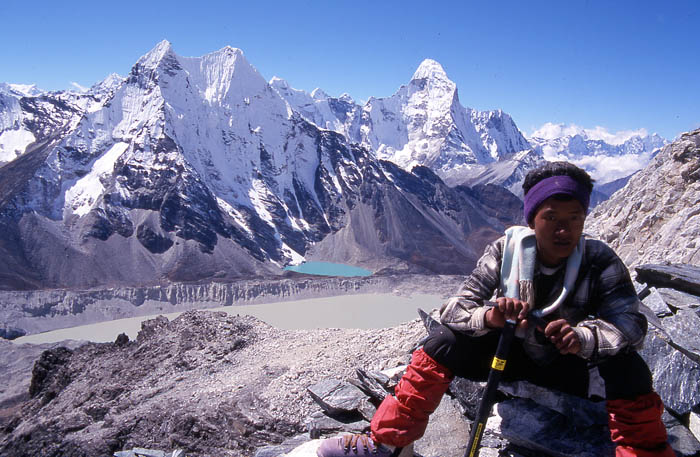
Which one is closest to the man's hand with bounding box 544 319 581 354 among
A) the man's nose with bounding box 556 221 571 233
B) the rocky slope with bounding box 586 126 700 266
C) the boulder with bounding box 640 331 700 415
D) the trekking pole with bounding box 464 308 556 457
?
the trekking pole with bounding box 464 308 556 457

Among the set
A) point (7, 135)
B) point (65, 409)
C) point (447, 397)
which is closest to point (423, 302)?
point (65, 409)

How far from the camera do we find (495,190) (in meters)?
104

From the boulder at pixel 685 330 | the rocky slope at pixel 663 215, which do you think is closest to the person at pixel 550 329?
the boulder at pixel 685 330

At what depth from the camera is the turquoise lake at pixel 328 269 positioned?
63.8 m

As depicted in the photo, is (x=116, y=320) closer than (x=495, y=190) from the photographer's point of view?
Answer: Yes

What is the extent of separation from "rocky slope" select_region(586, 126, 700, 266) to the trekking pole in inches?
255

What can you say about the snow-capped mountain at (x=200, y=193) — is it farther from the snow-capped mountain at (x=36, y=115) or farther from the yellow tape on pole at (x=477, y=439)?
the yellow tape on pole at (x=477, y=439)

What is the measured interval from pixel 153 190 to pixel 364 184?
37478 mm

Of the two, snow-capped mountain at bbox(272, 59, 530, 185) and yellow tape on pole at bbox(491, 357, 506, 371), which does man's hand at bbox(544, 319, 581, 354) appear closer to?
yellow tape on pole at bbox(491, 357, 506, 371)

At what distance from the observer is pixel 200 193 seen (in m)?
67.8

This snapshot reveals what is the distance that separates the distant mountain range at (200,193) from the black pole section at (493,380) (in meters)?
53.6

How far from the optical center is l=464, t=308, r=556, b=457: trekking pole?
2.63m

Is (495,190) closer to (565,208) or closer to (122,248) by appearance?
(122,248)

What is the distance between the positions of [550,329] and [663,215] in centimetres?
1004
